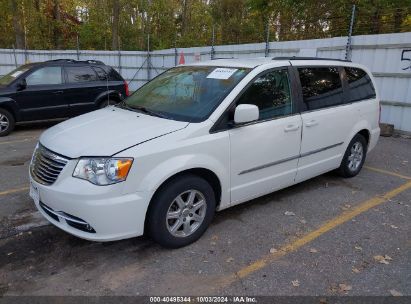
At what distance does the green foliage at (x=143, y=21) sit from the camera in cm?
2095

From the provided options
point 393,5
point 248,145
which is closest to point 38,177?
point 248,145

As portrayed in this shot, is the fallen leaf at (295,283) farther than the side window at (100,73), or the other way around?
the side window at (100,73)

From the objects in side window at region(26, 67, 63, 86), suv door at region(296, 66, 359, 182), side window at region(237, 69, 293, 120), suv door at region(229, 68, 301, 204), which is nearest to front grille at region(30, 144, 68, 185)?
suv door at region(229, 68, 301, 204)

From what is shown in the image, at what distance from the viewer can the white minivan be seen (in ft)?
10.9

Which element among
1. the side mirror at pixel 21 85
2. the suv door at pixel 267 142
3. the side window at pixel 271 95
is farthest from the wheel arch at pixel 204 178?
the side mirror at pixel 21 85

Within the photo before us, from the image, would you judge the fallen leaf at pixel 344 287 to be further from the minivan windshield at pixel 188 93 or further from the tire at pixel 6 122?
the tire at pixel 6 122

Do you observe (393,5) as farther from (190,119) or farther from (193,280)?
(193,280)

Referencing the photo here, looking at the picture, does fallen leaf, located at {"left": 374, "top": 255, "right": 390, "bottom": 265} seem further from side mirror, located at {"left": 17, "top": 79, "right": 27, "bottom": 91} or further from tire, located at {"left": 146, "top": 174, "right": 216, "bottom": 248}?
side mirror, located at {"left": 17, "top": 79, "right": 27, "bottom": 91}

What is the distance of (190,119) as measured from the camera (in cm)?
386

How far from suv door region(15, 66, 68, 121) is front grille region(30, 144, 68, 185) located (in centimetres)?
591

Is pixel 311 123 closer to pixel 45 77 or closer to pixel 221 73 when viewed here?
pixel 221 73

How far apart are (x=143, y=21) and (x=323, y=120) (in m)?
30.4

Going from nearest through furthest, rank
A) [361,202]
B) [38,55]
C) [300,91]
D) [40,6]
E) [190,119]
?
[190,119], [300,91], [361,202], [38,55], [40,6]

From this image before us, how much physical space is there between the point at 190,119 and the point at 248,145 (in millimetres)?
693
